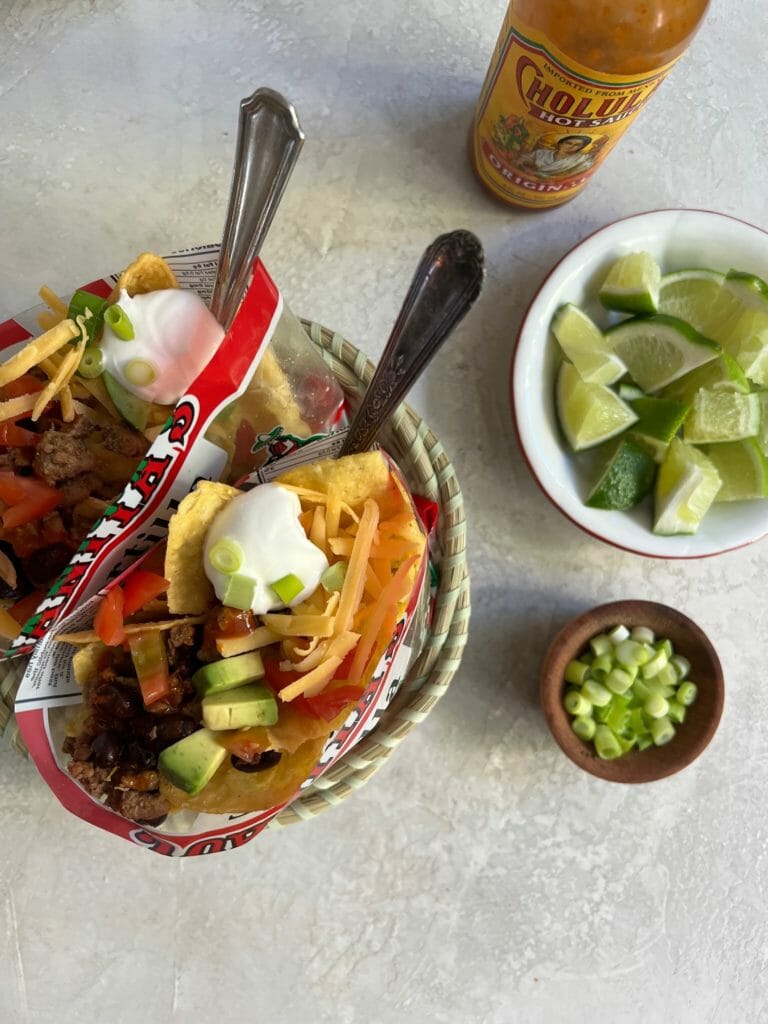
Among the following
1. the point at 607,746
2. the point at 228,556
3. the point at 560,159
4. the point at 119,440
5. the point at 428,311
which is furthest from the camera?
the point at 607,746

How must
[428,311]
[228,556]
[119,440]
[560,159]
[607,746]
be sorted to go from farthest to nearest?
[607,746] < [560,159] < [119,440] < [228,556] < [428,311]

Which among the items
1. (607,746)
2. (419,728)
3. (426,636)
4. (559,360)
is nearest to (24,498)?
(426,636)

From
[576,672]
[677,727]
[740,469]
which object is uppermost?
[740,469]

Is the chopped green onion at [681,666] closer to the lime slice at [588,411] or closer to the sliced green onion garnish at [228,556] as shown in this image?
the lime slice at [588,411]

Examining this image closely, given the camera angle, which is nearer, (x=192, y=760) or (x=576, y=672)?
(x=192, y=760)

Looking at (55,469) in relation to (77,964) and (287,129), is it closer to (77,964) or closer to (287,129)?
(287,129)

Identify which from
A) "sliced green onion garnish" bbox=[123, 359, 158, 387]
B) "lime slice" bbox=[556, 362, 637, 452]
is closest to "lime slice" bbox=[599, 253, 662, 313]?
"lime slice" bbox=[556, 362, 637, 452]

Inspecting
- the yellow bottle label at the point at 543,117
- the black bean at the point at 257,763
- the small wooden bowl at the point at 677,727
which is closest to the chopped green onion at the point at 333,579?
the black bean at the point at 257,763

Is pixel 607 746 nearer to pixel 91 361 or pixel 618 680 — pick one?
pixel 618 680
